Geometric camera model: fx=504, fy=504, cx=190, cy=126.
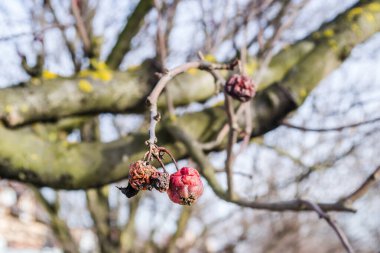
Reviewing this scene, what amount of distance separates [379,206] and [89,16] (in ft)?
17.3

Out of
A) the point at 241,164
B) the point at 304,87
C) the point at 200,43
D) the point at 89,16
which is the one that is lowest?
the point at 304,87

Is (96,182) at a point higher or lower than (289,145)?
lower

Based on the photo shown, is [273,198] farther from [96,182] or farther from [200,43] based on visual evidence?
[96,182]

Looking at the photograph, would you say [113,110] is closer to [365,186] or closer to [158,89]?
[365,186]

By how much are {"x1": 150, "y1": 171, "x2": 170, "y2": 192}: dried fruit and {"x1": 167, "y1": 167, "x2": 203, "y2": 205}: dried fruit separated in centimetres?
5

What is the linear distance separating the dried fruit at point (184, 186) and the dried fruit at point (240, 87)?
1.40 ft

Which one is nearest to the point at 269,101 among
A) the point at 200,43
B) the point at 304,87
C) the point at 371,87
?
the point at 304,87

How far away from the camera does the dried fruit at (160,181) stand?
905 millimetres

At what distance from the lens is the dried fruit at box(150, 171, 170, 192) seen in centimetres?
91

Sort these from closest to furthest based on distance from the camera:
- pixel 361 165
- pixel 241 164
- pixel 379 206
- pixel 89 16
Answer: pixel 89 16
pixel 241 164
pixel 361 165
pixel 379 206

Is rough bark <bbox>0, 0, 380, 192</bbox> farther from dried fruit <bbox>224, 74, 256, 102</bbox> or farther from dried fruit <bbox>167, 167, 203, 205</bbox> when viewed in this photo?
dried fruit <bbox>167, 167, 203, 205</bbox>

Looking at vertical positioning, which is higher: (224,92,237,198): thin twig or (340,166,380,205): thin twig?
(224,92,237,198): thin twig

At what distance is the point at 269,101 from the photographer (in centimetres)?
231

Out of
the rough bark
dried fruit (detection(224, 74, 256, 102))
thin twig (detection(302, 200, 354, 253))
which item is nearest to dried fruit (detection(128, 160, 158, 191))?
dried fruit (detection(224, 74, 256, 102))
